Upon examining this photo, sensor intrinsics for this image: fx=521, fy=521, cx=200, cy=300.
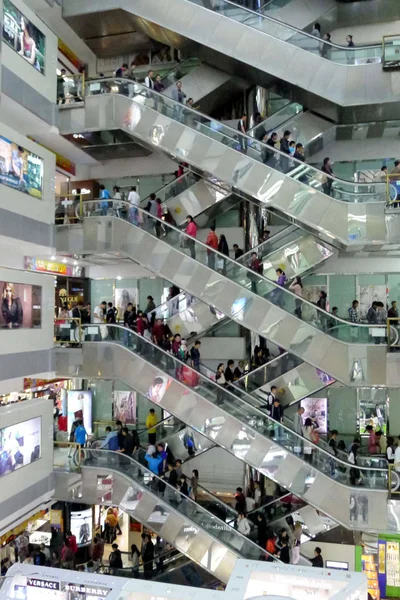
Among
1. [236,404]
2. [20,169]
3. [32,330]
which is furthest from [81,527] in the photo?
[20,169]

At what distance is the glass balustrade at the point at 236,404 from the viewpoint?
12.5 metres

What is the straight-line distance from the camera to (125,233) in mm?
14547

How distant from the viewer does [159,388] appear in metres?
13.7

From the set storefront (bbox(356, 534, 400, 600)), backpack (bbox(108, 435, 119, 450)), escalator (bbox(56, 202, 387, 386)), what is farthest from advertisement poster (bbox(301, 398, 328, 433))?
backpack (bbox(108, 435, 119, 450))

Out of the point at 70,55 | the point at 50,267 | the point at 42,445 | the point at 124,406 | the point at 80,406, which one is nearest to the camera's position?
the point at 42,445

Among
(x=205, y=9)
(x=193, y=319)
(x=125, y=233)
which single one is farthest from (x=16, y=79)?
(x=193, y=319)

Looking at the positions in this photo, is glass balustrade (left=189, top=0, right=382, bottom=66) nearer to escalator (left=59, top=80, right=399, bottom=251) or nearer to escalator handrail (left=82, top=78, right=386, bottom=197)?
escalator handrail (left=82, top=78, right=386, bottom=197)

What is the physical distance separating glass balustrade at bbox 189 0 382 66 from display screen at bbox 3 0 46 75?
4.73m

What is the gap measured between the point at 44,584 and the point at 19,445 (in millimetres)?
6127

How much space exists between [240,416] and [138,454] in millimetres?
3213

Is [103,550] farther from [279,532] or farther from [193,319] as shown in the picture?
[193,319]

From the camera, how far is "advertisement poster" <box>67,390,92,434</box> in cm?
1911

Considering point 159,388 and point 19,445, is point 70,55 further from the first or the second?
point 19,445

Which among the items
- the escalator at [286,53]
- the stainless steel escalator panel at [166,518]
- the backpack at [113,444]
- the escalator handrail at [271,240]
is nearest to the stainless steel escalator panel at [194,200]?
the escalator handrail at [271,240]
